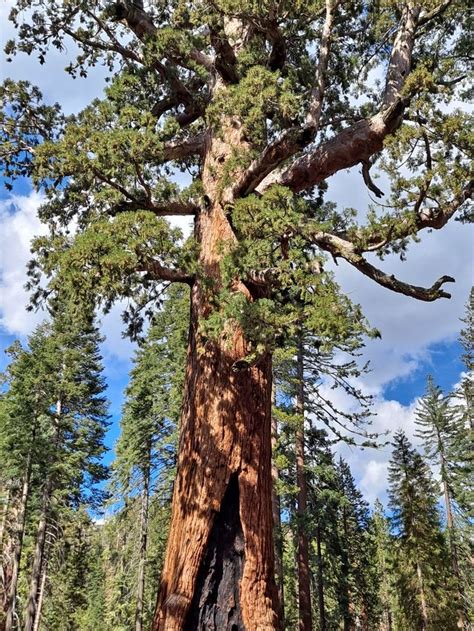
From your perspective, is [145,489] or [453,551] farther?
[453,551]

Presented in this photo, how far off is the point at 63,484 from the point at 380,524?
154 ft

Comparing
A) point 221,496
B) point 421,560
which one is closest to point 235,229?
point 221,496

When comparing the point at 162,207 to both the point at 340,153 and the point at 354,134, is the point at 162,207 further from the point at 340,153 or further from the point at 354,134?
the point at 354,134

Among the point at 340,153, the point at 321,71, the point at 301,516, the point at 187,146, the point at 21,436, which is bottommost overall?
the point at 301,516

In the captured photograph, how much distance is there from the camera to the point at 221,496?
4.73 metres

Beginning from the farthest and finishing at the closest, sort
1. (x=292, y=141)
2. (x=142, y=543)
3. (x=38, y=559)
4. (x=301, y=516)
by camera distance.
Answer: (x=142, y=543) < (x=38, y=559) < (x=301, y=516) < (x=292, y=141)

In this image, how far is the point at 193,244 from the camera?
5715 millimetres

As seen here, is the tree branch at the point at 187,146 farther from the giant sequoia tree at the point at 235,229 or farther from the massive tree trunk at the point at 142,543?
the massive tree trunk at the point at 142,543

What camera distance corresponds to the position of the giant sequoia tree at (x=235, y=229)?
4633 mm

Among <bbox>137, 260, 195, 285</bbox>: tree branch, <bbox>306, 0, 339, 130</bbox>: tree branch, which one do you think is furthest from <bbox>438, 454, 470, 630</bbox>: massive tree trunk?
<bbox>306, 0, 339, 130</bbox>: tree branch

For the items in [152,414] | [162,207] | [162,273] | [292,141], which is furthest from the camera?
[152,414]

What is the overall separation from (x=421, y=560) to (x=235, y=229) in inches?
973

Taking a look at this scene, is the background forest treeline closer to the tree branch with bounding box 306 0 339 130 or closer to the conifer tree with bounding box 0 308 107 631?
the conifer tree with bounding box 0 308 107 631

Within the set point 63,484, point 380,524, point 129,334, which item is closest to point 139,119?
point 129,334
